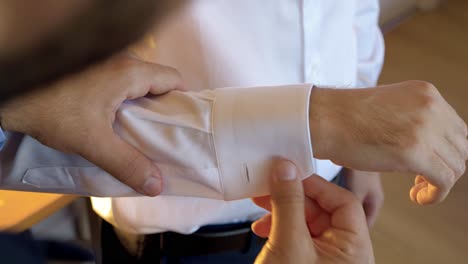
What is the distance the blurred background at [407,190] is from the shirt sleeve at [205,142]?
0.25 meters

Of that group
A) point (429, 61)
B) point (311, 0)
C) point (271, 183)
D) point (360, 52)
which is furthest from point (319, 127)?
point (429, 61)

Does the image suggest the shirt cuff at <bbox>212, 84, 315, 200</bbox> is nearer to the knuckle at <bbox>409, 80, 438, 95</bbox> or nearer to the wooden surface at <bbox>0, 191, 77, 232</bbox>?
the knuckle at <bbox>409, 80, 438, 95</bbox>

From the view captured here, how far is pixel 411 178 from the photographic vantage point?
4.33 feet

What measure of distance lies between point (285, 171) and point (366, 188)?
0.37 meters

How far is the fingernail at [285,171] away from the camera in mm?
483

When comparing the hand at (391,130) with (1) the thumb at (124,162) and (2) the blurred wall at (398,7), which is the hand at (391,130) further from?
(2) the blurred wall at (398,7)

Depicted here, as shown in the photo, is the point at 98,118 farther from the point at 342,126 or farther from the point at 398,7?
the point at 398,7

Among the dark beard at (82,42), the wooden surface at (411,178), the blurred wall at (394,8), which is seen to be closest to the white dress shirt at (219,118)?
the dark beard at (82,42)

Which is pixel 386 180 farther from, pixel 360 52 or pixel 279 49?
pixel 279 49

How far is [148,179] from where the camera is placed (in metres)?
0.49

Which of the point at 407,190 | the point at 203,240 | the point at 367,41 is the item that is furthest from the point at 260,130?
the point at 407,190

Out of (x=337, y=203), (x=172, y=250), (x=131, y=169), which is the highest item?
(x=131, y=169)

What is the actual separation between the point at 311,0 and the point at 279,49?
2.5 inches

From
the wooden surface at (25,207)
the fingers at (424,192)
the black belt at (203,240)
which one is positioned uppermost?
the fingers at (424,192)
